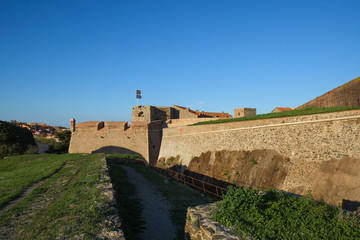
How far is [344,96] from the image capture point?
15688 millimetres

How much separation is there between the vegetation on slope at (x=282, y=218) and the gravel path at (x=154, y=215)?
2442mm

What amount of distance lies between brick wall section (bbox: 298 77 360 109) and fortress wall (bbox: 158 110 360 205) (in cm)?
293

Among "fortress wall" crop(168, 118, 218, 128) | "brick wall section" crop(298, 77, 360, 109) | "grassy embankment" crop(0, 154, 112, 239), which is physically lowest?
"grassy embankment" crop(0, 154, 112, 239)

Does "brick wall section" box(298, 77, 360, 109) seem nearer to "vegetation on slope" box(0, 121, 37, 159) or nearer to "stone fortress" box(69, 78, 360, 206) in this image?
"stone fortress" box(69, 78, 360, 206)

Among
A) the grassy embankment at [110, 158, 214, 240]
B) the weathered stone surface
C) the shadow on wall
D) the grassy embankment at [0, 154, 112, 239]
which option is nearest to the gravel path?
the grassy embankment at [110, 158, 214, 240]

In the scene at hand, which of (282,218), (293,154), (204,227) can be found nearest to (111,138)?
(293,154)

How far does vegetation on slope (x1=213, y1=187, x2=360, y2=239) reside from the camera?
4.54 m

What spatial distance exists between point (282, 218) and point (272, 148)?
1225 centimetres

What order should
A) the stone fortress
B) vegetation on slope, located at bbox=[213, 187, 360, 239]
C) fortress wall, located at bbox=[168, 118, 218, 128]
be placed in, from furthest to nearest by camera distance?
fortress wall, located at bbox=[168, 118, 218, 128] → the stone fortress → vegetation on slope, located at bbox=[213, 187, 360, 239]

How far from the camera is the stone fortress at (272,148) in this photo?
469 inches

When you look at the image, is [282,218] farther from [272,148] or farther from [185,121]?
[185,121]

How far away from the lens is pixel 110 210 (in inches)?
234

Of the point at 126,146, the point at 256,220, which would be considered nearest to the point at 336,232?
the point at 256,220

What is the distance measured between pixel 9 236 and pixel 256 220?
221 inches
